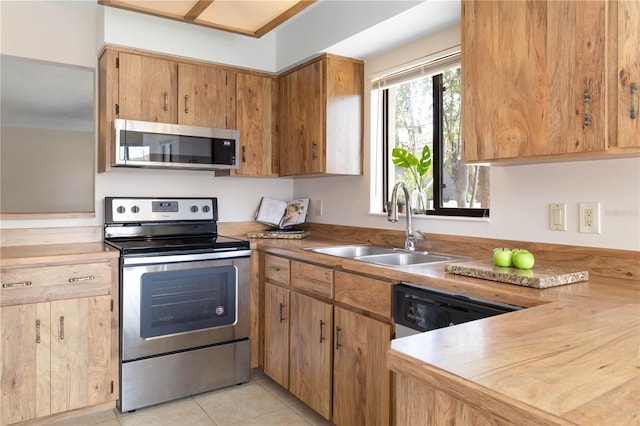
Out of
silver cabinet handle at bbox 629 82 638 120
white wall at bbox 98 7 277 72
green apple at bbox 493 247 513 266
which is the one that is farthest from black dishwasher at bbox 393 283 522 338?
white wall at bbox 98 7 277 72

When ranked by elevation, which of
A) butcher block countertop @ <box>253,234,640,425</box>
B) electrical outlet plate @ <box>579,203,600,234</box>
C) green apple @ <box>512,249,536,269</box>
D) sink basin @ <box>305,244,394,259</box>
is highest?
electrical outlet plate @ <box>579,203,600,234</box>

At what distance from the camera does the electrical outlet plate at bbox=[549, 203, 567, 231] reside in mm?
1820

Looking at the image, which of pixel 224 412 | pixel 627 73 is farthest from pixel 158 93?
pixel 627 73

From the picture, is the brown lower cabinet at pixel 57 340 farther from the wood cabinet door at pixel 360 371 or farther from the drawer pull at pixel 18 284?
the wood cabinet door at pixel 360 371

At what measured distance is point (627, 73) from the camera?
53.8 inches

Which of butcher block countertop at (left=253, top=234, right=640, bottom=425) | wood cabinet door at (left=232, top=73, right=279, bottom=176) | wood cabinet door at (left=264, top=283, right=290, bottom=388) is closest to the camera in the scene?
butcher block countertop at (left=253, top=234, right=640, bottom=425)

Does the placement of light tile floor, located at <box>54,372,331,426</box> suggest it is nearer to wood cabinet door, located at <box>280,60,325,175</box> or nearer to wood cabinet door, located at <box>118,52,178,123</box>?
wood cabinet door, located at <box>280,60,325,175</box>

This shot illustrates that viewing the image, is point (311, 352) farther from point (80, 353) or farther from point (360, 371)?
point (80, 353)

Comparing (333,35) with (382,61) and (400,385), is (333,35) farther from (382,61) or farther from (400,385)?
(400,385)

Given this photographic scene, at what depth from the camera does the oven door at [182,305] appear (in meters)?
2.40

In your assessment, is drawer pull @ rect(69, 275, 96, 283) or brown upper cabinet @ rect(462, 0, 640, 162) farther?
drawer pull @ rect(69, 275, 96, 283)

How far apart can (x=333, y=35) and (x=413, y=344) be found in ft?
7.13

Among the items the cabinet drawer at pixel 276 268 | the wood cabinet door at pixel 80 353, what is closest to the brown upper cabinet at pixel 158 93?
the wood cabinet door at pixel 80 353

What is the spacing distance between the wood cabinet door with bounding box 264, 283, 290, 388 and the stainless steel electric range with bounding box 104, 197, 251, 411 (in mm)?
130
